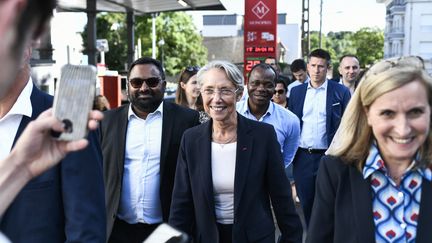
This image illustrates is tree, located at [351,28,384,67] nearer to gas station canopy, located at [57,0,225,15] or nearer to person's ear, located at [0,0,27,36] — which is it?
gas station canopy, located at [57,0,225,15]

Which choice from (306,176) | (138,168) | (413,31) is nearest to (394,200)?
(138,168)

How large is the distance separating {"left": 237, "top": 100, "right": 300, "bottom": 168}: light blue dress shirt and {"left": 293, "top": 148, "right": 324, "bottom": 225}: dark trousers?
91 centimetres

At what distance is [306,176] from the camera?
6781mm

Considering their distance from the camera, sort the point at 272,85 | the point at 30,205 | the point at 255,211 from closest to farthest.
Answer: the point at 30,205 → the point at 255,211 → the point at 272,85

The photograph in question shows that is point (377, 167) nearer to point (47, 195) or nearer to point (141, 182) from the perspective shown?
point (47, 195)

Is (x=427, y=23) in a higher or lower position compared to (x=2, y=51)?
higher

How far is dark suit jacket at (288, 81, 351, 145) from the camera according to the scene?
22.2 feet

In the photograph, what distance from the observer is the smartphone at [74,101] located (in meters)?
1.37

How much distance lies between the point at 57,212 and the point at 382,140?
1499 millimetres

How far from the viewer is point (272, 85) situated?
18.6 feet

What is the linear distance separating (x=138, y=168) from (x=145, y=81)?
0.79 meters

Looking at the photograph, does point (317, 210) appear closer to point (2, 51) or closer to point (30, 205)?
point (30, 205)

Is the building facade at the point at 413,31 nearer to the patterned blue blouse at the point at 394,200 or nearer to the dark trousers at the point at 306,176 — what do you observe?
the dark trousers at the point at 306,176

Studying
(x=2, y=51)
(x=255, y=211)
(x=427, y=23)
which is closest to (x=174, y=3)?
(x=255, y=211)
